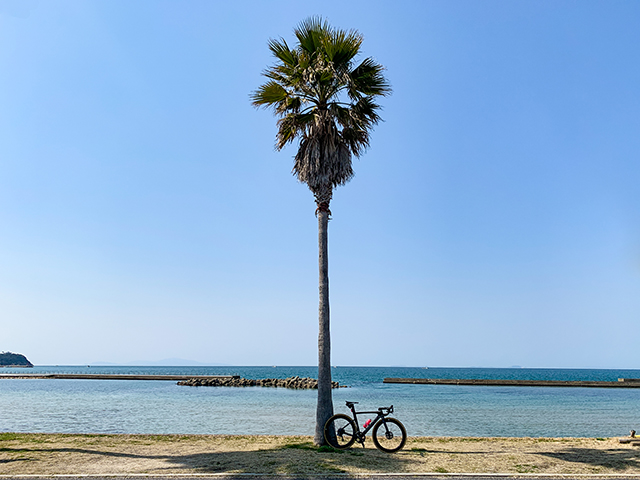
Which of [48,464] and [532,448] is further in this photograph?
[532,448]

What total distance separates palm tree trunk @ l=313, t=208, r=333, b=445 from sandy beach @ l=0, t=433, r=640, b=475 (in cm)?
87

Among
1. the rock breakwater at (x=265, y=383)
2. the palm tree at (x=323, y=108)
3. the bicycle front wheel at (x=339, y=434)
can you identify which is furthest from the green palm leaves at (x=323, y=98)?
the rock breakwater at (x=265, y=383)

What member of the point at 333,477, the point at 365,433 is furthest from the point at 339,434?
the point at 333,477

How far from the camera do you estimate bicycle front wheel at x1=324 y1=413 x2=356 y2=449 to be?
12.9 metres

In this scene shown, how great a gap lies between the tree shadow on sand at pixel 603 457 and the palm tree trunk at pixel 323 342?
5902 mm

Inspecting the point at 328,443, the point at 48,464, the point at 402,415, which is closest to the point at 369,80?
the point at 328,443

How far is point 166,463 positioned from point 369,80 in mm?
12155

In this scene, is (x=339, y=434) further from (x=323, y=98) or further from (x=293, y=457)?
(x=323, y=98)

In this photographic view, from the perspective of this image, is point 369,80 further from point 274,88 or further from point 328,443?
point 328,443

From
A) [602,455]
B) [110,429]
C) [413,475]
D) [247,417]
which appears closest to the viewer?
[413,475]

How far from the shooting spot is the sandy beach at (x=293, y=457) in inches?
411

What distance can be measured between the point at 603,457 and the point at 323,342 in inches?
309

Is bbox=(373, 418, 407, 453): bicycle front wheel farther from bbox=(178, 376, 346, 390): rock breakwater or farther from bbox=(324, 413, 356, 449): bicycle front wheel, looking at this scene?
bbox=(178, 376, 346, 390): rock breakwater

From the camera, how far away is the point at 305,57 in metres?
14.7
